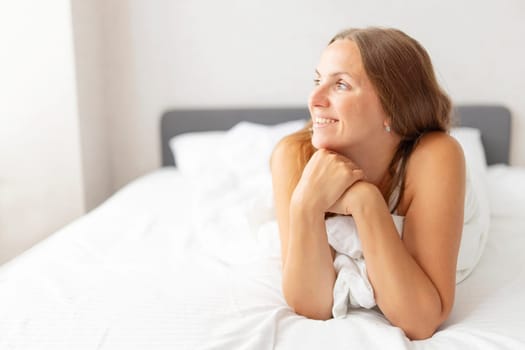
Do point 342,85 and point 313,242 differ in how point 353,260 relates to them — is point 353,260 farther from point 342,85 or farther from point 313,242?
point 342,85

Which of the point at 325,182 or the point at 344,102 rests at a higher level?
the point at 344,102

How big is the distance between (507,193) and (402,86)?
106 cm

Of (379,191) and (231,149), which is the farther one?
(231,149)

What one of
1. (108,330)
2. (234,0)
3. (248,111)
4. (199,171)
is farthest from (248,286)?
(234,0)

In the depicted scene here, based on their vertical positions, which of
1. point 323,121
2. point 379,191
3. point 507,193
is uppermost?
point 323,121

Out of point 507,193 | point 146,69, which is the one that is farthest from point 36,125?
point 507,193

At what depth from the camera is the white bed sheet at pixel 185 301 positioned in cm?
102

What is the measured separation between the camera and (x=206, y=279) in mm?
1344

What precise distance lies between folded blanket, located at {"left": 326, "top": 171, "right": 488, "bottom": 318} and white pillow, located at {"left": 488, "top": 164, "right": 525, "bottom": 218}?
575 mm

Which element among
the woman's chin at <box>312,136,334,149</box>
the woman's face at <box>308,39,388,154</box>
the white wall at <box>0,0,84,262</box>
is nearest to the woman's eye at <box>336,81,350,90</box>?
the woman's face at <box>308,39,388,154</box>

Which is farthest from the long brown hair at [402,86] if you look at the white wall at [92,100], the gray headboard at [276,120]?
the white wall at [92,100]

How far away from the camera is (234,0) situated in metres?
2.60

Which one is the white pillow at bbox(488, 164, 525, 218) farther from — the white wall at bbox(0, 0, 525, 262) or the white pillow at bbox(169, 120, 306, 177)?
the white pillow at bbox(169, 120, 306, 177)

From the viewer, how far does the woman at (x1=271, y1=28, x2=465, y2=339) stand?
1.11 m
